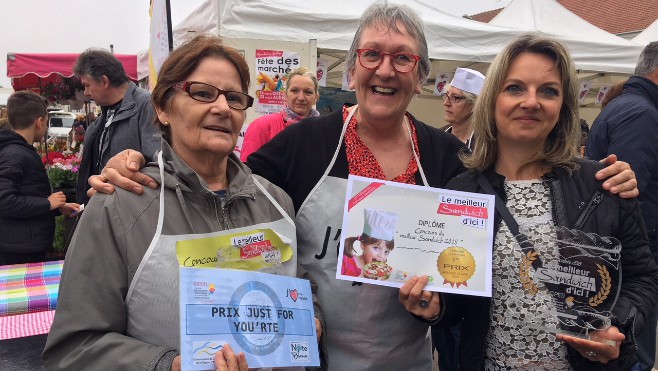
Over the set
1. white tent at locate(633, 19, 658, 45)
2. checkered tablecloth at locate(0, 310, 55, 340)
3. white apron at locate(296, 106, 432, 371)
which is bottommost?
checkered tablecloth at locate(0, 310, 55, 340)

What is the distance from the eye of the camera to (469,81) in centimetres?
438

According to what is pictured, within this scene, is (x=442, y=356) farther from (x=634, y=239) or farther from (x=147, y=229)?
(x=147, y=229)

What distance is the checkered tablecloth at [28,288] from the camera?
2656 millimetres

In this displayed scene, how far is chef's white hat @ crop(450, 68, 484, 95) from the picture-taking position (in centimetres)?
433

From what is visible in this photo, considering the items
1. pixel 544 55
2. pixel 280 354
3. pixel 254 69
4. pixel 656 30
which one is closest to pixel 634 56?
pixel 656 30

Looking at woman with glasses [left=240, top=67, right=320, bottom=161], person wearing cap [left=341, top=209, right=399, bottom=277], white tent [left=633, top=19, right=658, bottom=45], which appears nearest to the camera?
person wearing cap [left=341, top=209, right=399, bottom=277]

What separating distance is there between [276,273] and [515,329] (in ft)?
2.76

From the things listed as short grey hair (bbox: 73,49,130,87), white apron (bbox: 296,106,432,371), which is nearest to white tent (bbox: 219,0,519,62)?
short grey hair (bbox: 73,49,130,87)

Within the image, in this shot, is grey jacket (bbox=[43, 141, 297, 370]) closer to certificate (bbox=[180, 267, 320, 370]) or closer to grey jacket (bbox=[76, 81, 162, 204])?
certificate (bbox=[180, 267, 320, 370])

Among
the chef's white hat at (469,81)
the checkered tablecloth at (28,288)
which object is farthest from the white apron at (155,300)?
the chef's white hat at (469,81)

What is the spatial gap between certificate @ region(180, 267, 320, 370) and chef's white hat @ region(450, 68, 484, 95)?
131 inches

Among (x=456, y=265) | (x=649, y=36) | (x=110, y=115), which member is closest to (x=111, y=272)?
(x=456, y=265)

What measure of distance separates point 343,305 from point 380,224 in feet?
1.22

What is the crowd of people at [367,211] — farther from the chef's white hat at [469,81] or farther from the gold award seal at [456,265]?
the chef's white hat at [469,81]
